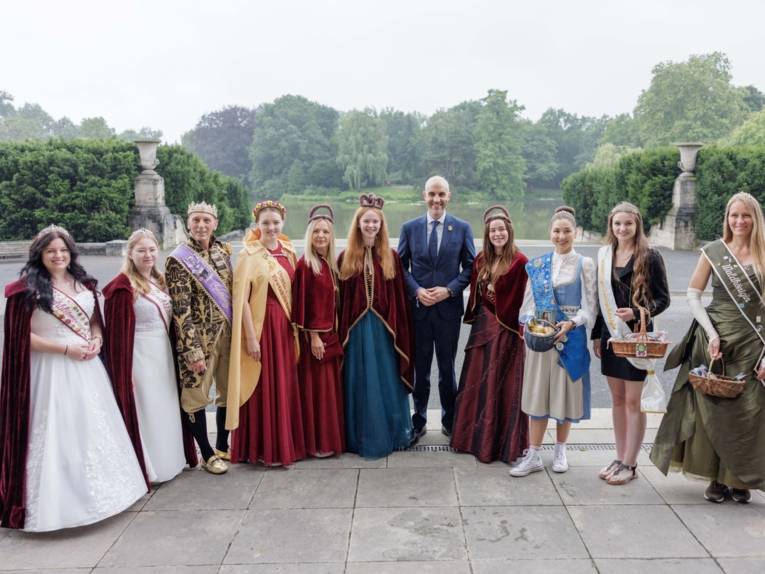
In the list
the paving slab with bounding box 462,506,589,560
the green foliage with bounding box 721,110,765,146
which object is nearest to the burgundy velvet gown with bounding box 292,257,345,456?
the paving slab with bounding box 462,506,589,560

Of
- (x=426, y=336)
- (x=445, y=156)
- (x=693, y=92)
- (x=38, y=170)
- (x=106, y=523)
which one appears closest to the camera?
(x=106, y=523)

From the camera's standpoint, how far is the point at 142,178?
56.0ft

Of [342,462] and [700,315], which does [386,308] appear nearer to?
[342,462]

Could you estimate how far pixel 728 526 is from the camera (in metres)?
3.34

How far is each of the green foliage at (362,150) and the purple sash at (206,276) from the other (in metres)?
55.9

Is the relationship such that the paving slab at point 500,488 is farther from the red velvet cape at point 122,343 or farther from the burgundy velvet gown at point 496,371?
the red velvet cape at point 122,343

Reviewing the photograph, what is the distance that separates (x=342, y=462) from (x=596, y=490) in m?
1.57

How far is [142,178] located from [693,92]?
126 ft

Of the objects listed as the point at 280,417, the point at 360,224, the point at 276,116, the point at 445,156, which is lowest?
the point at 280,417

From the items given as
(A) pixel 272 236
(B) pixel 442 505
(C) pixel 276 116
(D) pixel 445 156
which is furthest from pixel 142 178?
(C) pixel 276 116

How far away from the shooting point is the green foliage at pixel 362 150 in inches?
2345

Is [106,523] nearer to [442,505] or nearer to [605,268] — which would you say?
[442,505]

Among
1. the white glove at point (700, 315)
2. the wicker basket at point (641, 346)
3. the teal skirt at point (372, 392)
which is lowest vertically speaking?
the teal skirt at point (372, 392)

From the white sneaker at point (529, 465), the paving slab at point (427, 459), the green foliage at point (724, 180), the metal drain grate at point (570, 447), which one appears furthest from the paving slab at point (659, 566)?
the green foliage at point (724, 180)
